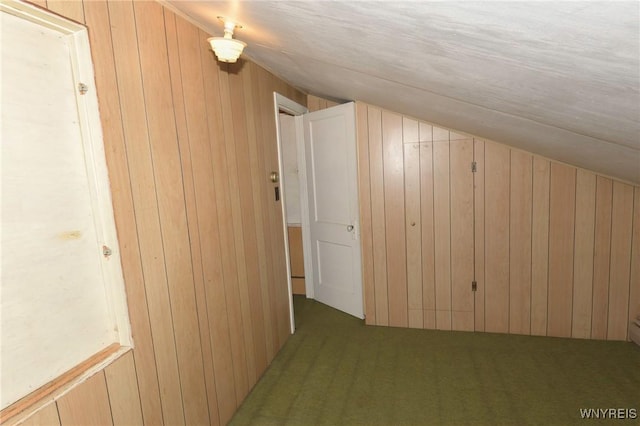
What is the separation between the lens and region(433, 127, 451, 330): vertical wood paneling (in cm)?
296

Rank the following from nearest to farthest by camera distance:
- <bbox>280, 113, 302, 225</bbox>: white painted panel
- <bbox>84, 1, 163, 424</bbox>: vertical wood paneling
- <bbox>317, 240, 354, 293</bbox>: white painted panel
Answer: <bbox>84, 1, 163, 424</bbox>: vertical wood paneling → <bbox>317, 240, 354, 293</bbox>: white painted panel → <bbox>280, 113, 302, 225</bbox>: white painted panel

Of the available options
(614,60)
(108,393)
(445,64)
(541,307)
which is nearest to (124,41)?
(445,64)

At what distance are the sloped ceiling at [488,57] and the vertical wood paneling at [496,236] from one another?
49cm

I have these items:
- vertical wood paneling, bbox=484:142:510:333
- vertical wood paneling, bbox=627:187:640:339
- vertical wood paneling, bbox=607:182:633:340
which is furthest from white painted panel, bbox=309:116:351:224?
vertical wood paneling, bbox=627:187:640:339

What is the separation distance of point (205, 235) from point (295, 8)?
1.23 meters

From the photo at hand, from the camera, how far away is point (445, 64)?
1.28 meters

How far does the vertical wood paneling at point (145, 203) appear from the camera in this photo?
4.70 feet

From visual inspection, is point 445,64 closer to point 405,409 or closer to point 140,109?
point 140,109

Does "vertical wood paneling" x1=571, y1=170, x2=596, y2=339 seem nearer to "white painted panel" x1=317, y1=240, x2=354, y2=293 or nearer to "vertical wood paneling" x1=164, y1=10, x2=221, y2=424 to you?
"white painted panel" x1=317, y1=240, x2=354, y2=293

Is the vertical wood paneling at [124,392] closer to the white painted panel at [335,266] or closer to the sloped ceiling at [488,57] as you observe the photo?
the sloped ceiling at [488,57]

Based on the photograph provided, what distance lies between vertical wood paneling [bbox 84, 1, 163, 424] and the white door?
2069 millimetres

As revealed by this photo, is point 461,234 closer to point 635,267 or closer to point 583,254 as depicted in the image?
point 583,254

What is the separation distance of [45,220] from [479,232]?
2.85m

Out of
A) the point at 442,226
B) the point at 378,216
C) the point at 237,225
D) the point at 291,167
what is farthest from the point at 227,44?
the point at 291,167
